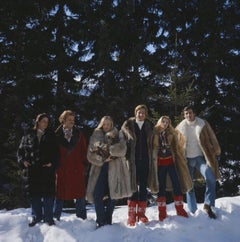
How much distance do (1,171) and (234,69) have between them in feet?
37.3

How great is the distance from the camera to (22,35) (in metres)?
14.6

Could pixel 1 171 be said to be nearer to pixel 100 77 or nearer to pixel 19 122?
pixel 19 122

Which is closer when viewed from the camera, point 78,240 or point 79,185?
point 78,240

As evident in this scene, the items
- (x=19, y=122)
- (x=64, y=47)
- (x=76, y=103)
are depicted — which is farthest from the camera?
(x=64, y=47)

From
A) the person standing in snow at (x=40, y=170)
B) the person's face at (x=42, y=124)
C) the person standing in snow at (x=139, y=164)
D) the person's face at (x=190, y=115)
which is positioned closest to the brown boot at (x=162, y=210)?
the person standing in snow at (x=139, y=164)

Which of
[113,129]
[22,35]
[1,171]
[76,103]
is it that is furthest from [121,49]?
[113,129]

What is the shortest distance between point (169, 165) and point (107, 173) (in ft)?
4.16

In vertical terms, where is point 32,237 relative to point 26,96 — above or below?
below

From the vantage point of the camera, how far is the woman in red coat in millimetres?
6707

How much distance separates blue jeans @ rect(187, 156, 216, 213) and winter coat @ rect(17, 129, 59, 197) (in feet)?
9.35

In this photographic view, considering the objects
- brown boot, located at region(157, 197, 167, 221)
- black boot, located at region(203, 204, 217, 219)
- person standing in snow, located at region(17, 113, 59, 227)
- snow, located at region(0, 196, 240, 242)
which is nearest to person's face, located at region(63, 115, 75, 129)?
person standing in snow, located at region(17, 113, 59, 227)

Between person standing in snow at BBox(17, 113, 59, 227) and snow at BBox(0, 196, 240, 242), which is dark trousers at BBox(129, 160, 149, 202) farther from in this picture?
person standing in snow at BBox(17, 113, 59, 227)

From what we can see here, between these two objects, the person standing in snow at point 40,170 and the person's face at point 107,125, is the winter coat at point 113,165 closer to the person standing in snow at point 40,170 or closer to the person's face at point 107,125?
the person's face at point 107,125

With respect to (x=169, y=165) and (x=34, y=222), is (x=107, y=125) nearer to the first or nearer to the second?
(x=169, y=165)
